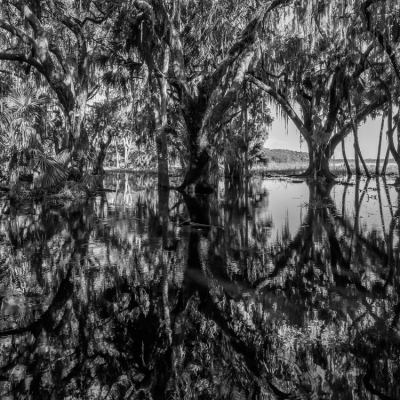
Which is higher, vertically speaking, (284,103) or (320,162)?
(284,103)

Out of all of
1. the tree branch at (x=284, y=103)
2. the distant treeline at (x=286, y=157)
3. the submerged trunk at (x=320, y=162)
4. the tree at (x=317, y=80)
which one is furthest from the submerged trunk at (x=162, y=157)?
the distant treeline at (x=286, y=157)

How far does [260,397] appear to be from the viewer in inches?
60.2

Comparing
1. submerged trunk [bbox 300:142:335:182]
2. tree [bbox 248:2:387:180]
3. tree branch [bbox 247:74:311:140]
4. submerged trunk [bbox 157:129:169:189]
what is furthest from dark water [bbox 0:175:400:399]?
submerged trunk [bbox 300:142:335:182]

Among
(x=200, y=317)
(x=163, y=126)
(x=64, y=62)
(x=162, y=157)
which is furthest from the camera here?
(x=162, y=157)

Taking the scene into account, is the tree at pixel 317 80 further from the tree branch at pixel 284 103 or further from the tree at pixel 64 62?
the tree at pixel 64 62

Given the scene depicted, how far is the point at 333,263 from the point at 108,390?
2.55 meters

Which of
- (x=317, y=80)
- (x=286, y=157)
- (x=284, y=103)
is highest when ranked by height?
(x=317, y=80)

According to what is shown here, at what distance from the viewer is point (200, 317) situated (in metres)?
2.28

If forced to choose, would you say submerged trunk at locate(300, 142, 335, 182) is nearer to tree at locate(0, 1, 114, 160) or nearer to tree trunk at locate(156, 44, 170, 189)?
tree trunk at locate(156, 44, 170, 189)

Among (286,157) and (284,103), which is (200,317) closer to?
(284,103)

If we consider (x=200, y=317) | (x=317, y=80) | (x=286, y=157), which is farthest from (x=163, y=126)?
(x=286, y=157)

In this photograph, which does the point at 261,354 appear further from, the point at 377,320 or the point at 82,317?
the point at 82,317

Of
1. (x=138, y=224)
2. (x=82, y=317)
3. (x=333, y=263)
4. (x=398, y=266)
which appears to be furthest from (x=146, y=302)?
(x=138, y=224)

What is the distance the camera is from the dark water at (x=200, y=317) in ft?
5.32
